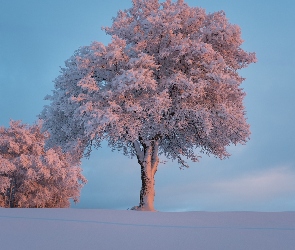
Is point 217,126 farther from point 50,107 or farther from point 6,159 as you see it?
point 6,159

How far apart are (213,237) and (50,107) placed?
18.1 meters

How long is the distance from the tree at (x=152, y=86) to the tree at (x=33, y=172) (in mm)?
10148

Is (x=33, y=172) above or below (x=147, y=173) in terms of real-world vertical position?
above

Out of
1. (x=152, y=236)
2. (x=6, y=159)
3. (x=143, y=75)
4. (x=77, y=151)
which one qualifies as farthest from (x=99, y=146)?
(x=152, y=236)

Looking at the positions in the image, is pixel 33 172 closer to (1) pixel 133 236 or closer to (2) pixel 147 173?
(2) pixel 147 173

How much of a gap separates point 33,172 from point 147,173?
49.5ft

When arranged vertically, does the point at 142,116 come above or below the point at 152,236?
above

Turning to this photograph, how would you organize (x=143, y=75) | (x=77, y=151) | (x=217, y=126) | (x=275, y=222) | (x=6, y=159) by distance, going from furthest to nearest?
(x=6, y=159) < (x=77, y=151) < (x=217, y=126) < (x=143, y=75) < (x=275, y=222)

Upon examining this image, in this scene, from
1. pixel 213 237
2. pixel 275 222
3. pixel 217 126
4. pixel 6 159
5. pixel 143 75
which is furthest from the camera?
pixel 6 159

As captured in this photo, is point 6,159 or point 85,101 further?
point 6,159

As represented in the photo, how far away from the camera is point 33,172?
3603 cm

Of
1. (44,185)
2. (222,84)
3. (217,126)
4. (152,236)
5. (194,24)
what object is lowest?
(152,236)

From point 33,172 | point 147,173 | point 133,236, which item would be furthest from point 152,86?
point 33,172

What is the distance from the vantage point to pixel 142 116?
23.0 m
